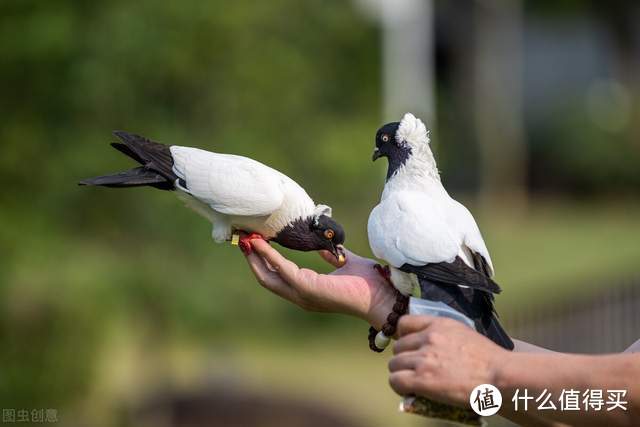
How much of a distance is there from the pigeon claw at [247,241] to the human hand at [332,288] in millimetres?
78

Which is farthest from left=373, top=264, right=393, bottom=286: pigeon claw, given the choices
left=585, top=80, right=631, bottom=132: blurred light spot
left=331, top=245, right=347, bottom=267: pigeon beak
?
left=585, top=80, right=631, bottom=132: blurred light spot

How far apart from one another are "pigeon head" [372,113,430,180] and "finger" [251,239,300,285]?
0.49 m

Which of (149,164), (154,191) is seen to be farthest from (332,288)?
(154,191)

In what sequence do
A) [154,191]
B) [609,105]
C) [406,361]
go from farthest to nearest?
[609,105], [154,191], [406,361]

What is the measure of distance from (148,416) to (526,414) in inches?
242

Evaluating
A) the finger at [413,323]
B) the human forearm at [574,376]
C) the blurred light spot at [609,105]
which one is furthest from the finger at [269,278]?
the blurred light spot at [609,105]

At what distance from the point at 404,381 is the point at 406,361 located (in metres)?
0.06

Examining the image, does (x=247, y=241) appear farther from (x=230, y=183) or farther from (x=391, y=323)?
(x=391, y=323)

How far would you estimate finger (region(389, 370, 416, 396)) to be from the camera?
296cm

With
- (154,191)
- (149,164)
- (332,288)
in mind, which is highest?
(154,191)

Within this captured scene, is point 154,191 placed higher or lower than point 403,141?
higher

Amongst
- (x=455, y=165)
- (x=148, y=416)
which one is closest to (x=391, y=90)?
(x=455, y=165)

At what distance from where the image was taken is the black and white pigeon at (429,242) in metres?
3.14

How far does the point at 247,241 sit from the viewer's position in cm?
361
